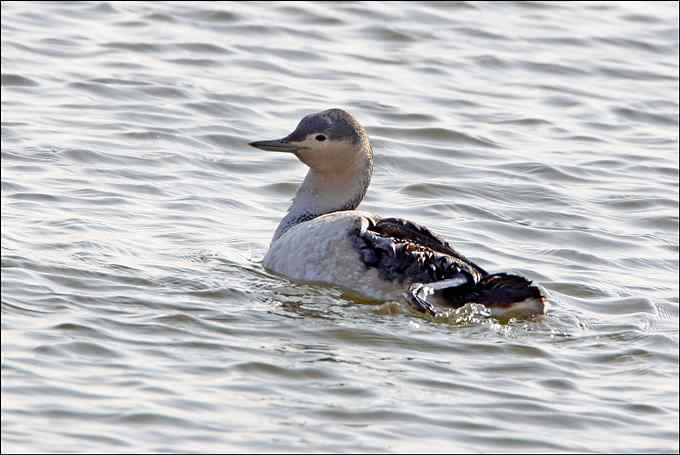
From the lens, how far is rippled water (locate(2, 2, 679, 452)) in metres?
7.01

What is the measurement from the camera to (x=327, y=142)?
9.83 m

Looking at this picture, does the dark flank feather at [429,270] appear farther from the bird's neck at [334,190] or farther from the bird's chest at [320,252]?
the bird's neck at [334,190]

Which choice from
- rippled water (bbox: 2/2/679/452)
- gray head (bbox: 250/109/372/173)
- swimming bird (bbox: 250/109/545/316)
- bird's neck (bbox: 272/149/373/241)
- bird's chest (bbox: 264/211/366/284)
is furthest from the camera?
bird's neck (bbox: 272/149/373/241)

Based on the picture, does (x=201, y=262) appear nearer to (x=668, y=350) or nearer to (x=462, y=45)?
(x=668, y=350)

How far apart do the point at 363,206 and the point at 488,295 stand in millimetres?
2946

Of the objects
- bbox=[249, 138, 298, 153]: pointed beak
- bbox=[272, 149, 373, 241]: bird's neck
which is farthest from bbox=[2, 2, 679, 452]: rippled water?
bbox=[249, 138, 298, 153]: pointed beak

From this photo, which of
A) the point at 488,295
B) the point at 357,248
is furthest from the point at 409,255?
the point at 488,295

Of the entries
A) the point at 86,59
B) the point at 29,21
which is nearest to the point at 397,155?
the point at 86,59

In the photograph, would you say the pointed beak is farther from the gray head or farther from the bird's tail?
the bird's tail

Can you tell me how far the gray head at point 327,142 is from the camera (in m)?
9.80

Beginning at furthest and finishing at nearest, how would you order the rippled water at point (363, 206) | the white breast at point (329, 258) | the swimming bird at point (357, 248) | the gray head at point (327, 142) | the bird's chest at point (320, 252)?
the gray head at point (327, 142)
the bird's chest at point (320, 252)
the white breast at point (329, 258)
the swimming bird at point (357, 248)
the rippled water at point (363, 206)

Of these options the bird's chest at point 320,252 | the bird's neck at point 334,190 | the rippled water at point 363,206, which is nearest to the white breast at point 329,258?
the bird's chest at point 320,252

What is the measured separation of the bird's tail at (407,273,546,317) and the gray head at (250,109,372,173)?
5.18ft

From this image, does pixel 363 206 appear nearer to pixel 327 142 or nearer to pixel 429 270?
pixel 327 142
